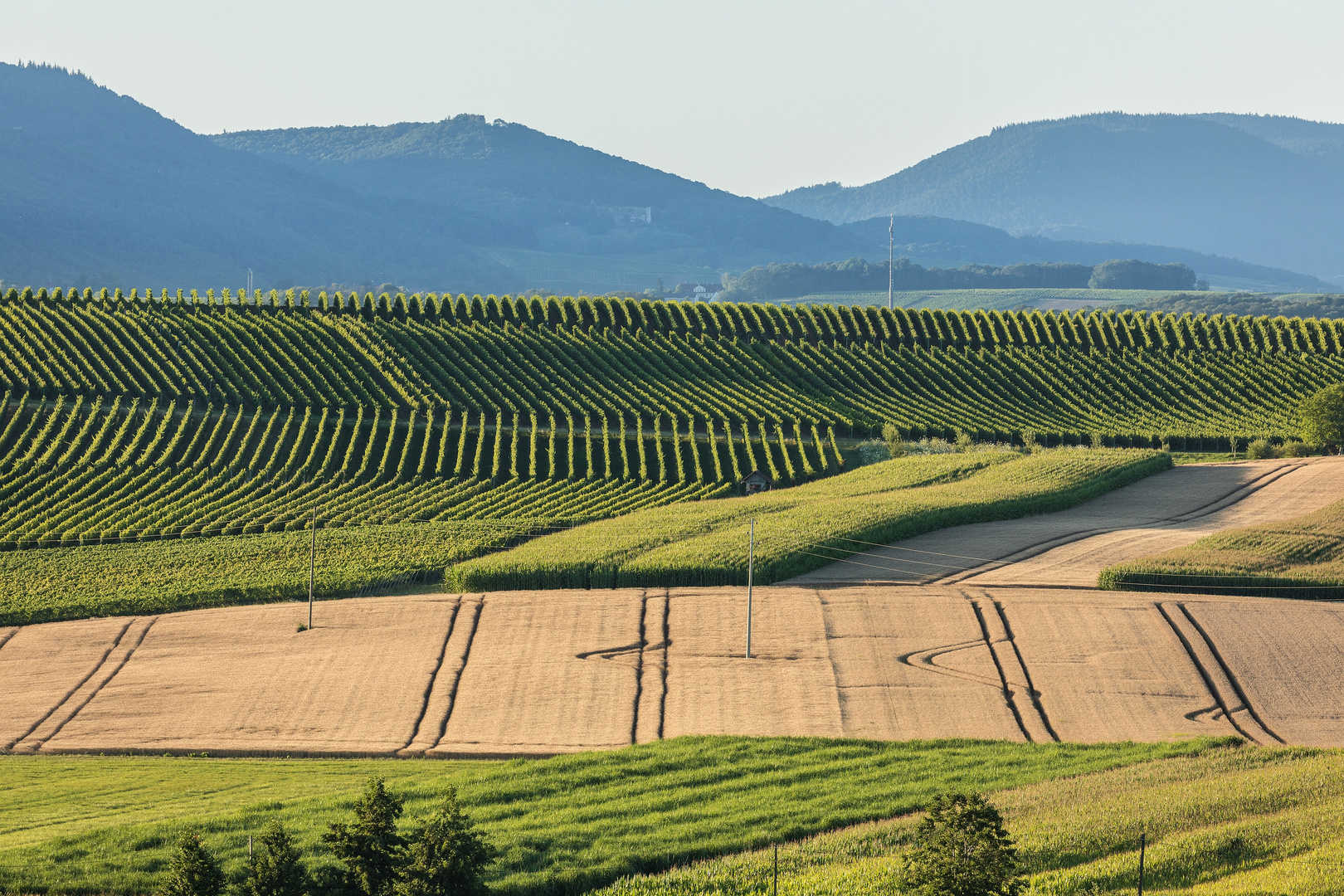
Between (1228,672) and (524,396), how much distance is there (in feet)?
190

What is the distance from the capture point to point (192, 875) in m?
21.0

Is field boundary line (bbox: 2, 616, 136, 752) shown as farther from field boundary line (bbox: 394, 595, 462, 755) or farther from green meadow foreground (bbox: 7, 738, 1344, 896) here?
field boundary line (bbox: 394, 595, 462, 755)

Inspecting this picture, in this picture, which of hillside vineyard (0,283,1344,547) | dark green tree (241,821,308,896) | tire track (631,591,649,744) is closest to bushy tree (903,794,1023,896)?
dark green tree (241,821,308,896)

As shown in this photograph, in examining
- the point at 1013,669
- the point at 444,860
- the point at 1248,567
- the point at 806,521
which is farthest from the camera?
the point at 806,521

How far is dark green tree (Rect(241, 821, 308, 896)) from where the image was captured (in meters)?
21.4

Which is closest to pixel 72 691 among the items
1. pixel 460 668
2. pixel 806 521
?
pixel 460 668

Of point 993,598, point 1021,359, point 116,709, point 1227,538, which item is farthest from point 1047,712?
point 1021,359

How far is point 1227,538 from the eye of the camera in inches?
2101

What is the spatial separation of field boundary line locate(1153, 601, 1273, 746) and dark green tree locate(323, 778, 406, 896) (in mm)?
23592

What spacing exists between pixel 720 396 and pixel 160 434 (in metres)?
37.9

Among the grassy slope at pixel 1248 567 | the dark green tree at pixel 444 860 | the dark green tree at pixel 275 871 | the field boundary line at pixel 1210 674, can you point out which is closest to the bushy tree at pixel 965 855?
the dark green tree at pixel 444 860

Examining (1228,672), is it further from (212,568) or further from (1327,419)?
(1327,419)

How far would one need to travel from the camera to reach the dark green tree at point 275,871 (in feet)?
70.1

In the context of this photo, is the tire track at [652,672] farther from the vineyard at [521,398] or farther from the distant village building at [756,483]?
the distant village building at [756,483]
